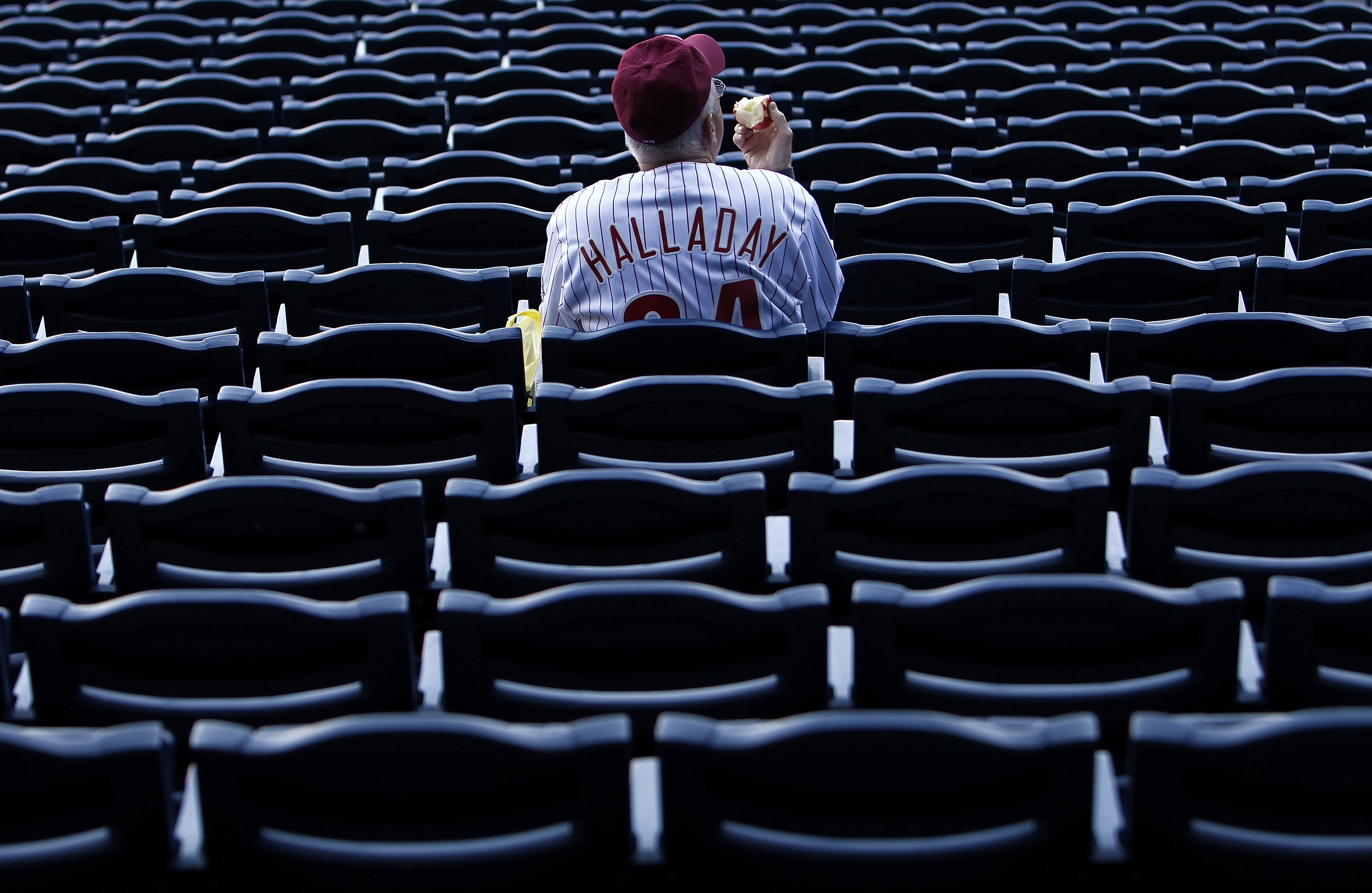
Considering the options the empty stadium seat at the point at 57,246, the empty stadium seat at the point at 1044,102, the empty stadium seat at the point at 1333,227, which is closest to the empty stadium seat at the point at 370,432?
the empty stadium seat at the point at 57,246

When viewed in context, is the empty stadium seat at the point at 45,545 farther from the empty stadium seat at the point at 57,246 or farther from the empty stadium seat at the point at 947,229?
the empty stadium seat at the point at 947,229

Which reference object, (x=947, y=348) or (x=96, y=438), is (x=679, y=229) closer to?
(x=947, y=348)

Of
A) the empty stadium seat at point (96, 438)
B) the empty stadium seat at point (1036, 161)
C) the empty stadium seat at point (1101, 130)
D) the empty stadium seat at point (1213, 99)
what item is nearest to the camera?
the empty stadium seat at point (96, 438)

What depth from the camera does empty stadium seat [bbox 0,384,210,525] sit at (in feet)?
10.2

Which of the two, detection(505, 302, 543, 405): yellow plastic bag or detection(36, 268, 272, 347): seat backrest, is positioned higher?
detection(36, 268, 272, 347): seat backrest

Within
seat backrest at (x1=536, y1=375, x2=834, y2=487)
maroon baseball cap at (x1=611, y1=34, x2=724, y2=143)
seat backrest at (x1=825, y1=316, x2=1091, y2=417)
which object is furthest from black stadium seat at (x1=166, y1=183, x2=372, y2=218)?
seat backrest at (x1=825, y1=316, x2=1091, y2=417)

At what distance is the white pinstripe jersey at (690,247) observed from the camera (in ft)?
11.3

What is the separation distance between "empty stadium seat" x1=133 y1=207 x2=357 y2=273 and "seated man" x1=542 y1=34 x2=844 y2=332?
1.24 metres

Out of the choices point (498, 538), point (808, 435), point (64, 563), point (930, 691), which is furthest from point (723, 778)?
point (64, 563)

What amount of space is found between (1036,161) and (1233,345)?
5.94ft

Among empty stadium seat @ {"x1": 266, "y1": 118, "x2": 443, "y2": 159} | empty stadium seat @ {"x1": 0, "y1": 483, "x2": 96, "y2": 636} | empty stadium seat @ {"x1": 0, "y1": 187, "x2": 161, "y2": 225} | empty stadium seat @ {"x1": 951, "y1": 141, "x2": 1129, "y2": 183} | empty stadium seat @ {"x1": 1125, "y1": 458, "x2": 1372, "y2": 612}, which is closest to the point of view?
empty stadium seat @ {"x1": 1125, "y1": 458, "x2": 1372, "y2": 612}

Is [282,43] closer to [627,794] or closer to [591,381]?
[591,381]

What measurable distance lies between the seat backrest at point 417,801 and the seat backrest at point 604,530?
685mm

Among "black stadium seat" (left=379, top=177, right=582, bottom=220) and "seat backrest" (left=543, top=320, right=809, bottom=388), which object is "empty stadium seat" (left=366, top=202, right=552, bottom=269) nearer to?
"black stadium seat" (left=379, top=177, right=582, bottom=220)
